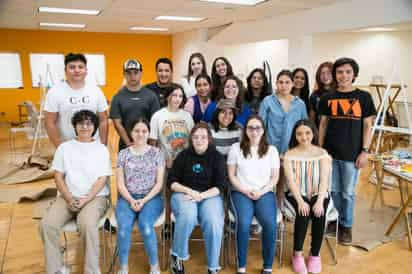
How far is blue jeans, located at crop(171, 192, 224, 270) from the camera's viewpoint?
2.18 m

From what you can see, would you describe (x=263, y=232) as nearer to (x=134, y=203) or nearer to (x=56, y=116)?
(x=134, y=203)

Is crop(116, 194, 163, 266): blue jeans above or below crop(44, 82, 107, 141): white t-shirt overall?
below

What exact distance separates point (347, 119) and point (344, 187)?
1.78ft

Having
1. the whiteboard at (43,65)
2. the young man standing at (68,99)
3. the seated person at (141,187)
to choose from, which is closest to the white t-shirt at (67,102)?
the young man standing at (68,99)

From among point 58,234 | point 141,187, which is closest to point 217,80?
point 141,187

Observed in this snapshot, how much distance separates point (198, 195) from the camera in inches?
90.0

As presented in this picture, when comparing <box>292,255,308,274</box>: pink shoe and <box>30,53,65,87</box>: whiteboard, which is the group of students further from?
<box>30,53,65,87</box>: whiteboard

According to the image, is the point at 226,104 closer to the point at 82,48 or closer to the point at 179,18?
the point at 179,18

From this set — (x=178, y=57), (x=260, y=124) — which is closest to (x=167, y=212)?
(x=260, y=124)

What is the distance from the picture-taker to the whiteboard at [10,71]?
918 cm

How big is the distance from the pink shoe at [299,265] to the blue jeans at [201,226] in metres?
0.57

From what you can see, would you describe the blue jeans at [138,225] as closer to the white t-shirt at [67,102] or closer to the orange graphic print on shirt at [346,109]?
the white t-shirt at [67,102]

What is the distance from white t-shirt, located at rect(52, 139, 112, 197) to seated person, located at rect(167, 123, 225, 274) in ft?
1.67

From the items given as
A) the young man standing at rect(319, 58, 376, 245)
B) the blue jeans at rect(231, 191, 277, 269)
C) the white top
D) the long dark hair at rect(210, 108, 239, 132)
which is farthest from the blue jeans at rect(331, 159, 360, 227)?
the white top
